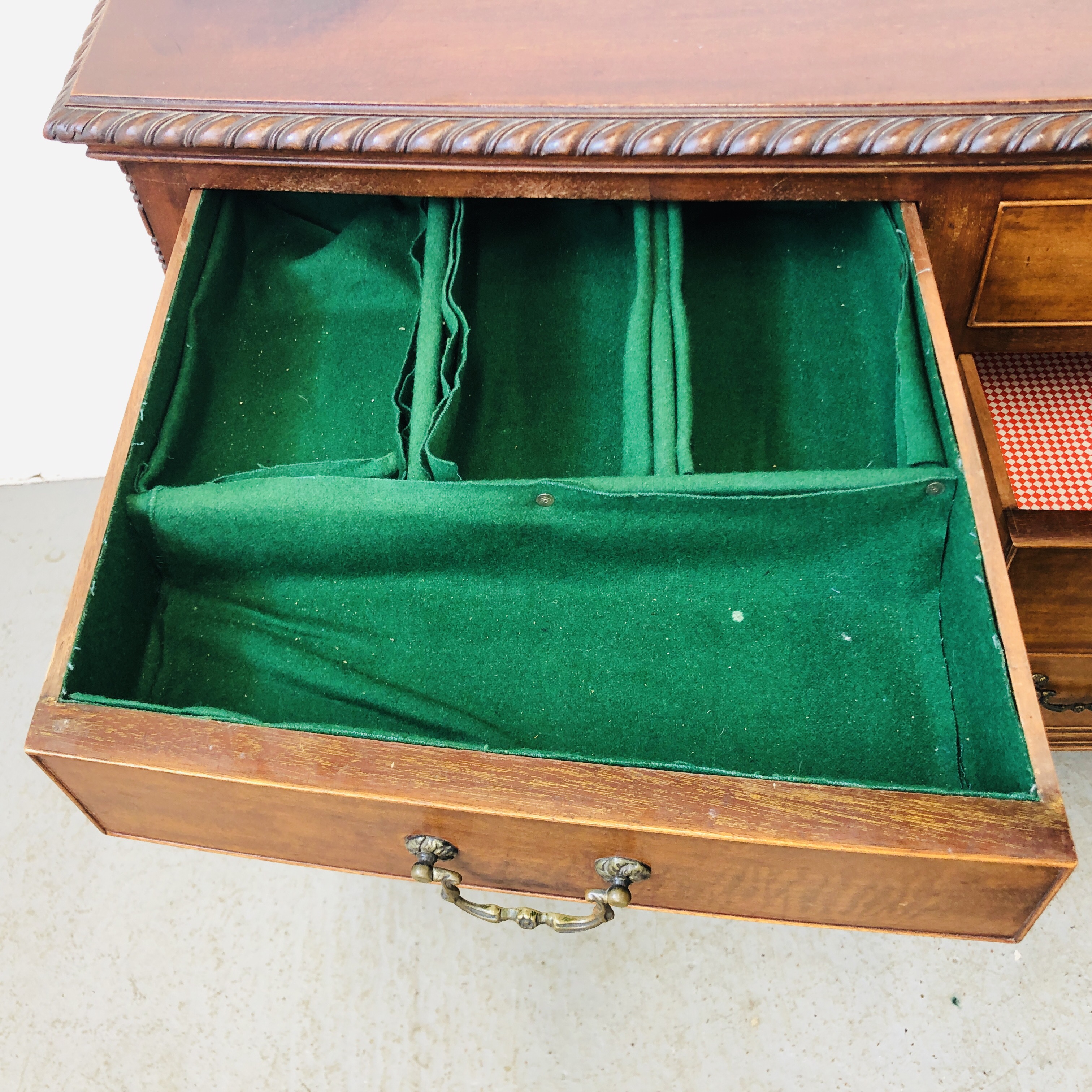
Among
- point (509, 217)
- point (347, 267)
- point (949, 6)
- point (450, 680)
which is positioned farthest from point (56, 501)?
point (949, 6)

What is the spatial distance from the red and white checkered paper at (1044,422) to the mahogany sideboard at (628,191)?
8 cm

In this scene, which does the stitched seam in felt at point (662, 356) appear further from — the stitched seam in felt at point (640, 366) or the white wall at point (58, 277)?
the white wall at point (58, 277)

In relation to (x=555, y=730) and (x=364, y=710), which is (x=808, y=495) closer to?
(x=555, y=730)

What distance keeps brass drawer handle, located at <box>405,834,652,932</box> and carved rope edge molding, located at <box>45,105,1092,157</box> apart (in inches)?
22.8

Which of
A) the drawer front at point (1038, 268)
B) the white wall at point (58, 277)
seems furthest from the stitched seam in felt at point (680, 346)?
the white wall at point (58, 277)

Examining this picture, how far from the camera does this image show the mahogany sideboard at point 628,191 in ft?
2.13

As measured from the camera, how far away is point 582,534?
839 mm

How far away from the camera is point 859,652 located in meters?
0.85

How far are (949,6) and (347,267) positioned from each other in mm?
652

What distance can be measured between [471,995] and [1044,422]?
956 millimetres

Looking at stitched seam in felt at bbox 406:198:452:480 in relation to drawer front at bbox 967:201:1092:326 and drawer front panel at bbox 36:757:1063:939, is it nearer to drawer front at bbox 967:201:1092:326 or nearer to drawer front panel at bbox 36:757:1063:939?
drawer front panel at bbox 36:757:1063:939

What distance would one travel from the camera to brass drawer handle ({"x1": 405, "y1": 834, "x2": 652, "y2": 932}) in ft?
2.30

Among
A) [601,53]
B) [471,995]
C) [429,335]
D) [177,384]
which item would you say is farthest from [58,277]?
[471,995]

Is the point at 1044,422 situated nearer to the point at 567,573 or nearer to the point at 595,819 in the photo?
the point at 567,573
